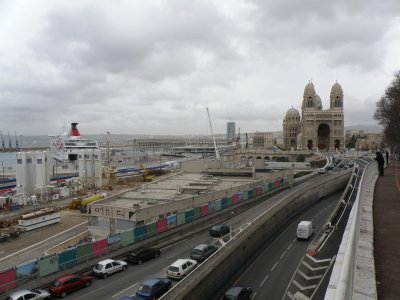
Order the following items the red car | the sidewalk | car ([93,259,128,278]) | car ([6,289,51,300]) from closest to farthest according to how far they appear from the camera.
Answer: the sidewalk < car ([6,289,51,300]) < the red car < car ([93,259,128,278])

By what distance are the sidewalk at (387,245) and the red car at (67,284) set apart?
1255 cm

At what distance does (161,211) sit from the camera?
25625mm

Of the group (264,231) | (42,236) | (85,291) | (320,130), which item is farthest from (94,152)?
(320,130)

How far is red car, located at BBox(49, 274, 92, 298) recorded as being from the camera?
15047mm

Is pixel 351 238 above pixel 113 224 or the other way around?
above

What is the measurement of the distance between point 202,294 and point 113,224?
1185cm

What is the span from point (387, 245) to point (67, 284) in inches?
510

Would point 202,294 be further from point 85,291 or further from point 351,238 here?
point 351,238

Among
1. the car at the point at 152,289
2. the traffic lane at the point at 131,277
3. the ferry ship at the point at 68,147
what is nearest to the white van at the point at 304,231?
the traffic lane at the point at 131,277

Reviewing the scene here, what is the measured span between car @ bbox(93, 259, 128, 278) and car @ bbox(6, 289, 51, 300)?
2.78 metres

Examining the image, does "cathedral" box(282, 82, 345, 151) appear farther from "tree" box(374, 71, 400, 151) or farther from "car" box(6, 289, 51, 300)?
"car" box(6, 289, 51, 300)

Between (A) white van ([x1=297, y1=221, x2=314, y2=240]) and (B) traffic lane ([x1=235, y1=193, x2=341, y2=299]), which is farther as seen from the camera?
(A) white van ([x1=297, y1=221, x2=314, y2=240])

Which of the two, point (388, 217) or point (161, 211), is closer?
point (388, 217)

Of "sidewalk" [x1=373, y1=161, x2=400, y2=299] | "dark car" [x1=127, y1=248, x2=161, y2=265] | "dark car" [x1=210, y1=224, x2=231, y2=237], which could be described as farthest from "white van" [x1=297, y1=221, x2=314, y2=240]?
"dark car" [x1=127, y1=248, x2=161, y2=265]
